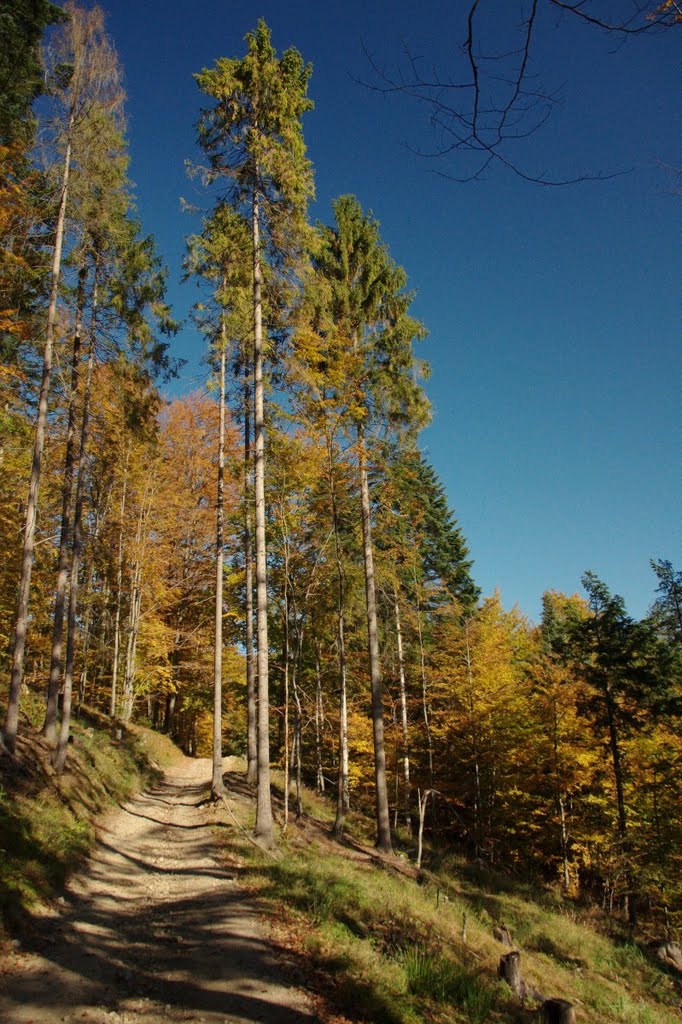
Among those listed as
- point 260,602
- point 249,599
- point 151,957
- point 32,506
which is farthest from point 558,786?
point 32,506

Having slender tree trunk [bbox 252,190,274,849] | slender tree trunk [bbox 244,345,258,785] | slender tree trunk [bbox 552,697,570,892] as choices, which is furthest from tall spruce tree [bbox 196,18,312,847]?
slender tree trunk [bbox 552,697,570,892]

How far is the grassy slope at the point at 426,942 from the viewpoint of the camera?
5363 mm

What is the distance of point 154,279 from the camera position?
14531mm

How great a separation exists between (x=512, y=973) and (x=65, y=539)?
11.4 m

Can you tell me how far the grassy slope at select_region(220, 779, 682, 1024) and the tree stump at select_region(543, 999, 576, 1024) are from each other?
550 millimetres

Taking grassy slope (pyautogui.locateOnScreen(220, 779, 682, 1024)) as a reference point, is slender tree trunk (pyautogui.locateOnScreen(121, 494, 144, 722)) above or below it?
above

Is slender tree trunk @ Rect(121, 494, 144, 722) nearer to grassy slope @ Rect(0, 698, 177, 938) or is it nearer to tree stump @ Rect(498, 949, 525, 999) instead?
grassy slope @ Rect(0, 698, 177, 938)

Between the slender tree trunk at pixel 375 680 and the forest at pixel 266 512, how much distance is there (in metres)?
0.08

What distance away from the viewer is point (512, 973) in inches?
259

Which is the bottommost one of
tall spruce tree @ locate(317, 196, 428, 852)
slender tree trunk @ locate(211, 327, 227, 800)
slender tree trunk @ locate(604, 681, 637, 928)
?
slender tree trunk @ locate(604, 681, 637, 928)

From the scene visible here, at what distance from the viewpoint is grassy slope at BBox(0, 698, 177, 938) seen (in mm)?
6388

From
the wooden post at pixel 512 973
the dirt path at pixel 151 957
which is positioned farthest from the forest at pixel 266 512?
the wooden post at pixel 512 973

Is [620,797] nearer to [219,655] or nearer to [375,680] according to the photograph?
[375,680]

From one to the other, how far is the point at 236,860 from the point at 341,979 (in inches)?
179
